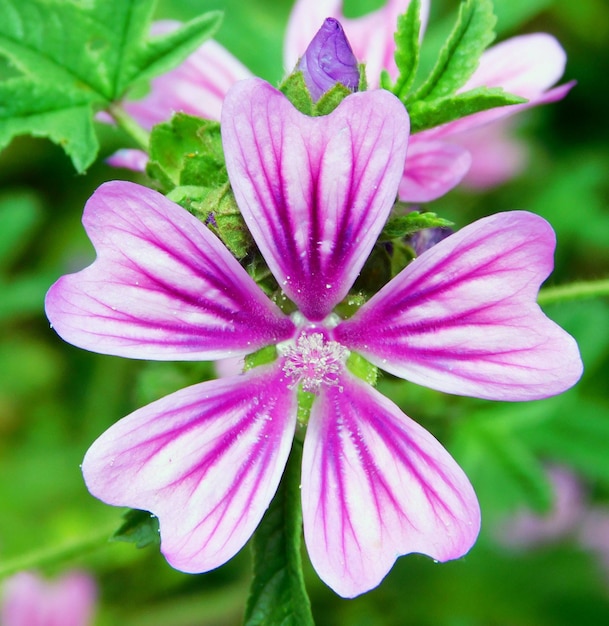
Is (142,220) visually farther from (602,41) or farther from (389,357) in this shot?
(602,41)

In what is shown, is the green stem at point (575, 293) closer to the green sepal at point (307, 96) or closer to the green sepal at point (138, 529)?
the green sepal at point (307, 96)

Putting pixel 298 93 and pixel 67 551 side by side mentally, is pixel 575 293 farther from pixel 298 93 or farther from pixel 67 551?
pixel 67 551

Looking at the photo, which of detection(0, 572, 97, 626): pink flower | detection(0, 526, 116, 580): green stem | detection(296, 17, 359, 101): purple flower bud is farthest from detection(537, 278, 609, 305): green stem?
detection(0, 572, 97, 626): pink flower

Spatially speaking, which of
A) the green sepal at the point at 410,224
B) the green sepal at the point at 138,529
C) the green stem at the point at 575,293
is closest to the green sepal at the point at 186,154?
the green sepal at the point at 410,224

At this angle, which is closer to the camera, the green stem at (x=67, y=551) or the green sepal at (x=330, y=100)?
the green sepal at (x=330, y=100)

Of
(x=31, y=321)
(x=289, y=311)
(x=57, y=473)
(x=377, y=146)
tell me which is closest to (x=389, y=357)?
(x=289, y=311)

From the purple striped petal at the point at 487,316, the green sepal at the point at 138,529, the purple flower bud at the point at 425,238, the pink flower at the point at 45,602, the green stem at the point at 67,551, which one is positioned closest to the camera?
the purple striped petal at the point at 487,316

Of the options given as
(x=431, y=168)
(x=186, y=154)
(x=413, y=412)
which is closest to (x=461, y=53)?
(x=431, y=168)
